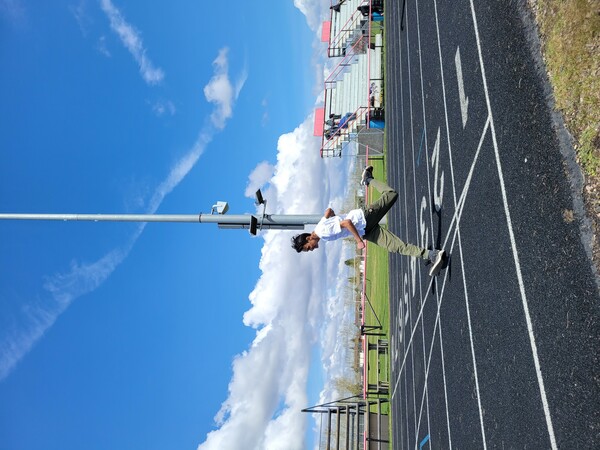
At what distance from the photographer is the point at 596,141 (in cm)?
345

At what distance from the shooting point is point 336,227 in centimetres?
623

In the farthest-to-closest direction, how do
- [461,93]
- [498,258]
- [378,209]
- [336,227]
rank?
[378,209] < [461,93] < [336,227] < [498,258]

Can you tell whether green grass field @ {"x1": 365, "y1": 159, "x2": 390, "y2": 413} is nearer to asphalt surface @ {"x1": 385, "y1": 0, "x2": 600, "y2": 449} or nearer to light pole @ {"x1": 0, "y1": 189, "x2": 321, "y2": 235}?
A: asphalt surface @ {"x1": 385, "y1": 0, "x2": 600, "y2": 449}

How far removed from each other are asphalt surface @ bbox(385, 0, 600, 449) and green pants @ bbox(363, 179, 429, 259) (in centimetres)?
64

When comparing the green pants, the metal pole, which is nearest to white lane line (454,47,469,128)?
the green pants

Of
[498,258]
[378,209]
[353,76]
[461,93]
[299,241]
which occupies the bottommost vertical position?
[498,258]

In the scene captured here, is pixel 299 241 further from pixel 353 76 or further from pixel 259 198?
pixel 353 76

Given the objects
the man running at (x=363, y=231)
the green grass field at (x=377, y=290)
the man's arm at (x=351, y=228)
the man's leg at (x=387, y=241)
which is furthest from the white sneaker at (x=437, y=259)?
the green grass field at (x=377, y=290)

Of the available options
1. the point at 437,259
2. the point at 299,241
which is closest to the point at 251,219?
the point at 299,241

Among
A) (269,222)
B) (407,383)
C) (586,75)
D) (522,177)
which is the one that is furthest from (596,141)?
(407,383)

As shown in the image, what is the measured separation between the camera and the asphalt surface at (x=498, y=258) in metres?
3.50

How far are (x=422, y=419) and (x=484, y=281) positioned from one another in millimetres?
5312

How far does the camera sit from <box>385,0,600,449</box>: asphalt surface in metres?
3.50

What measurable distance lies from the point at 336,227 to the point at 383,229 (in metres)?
0.96
